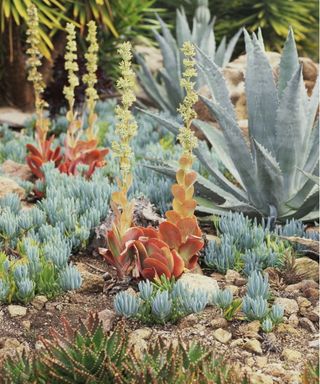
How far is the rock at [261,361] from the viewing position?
2.93 meters

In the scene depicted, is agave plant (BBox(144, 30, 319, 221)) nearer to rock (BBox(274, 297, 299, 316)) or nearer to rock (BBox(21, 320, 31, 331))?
rock (BBox(274, 297, 299, 316))

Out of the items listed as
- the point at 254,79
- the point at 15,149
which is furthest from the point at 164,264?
the point at 15,149

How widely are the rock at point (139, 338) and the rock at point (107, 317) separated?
11 cm

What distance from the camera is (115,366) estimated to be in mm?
2525

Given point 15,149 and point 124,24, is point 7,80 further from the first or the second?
point 15,149

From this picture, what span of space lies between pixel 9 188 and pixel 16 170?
2.29 feet

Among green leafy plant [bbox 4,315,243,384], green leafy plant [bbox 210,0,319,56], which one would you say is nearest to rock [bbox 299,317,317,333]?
green leafy plant [bbox 4,315,243,384]

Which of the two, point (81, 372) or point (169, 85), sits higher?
point (169, 85)

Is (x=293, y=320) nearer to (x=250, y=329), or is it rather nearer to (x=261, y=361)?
(x=250, y=329)

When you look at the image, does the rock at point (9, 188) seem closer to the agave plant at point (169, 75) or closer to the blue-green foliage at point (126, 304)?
the blue-green foliage at point (126, 304)

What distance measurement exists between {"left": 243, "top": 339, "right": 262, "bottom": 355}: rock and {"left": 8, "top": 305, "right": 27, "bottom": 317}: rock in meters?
0.89

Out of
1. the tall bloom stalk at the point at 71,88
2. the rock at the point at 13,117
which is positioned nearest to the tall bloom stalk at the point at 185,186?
the tall bloom stalk at the point at 71,88

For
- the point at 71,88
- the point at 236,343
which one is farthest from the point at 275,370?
the point at 71,88

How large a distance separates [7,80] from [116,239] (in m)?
4.30
